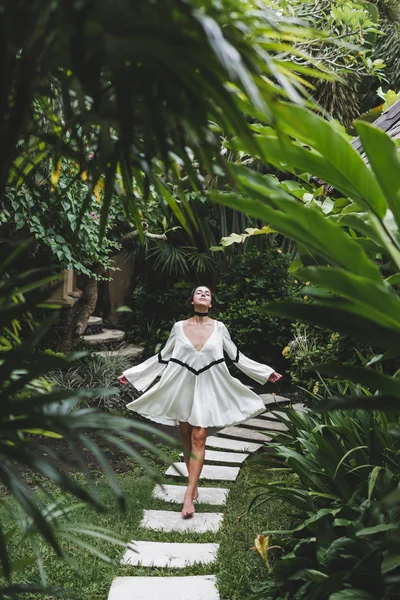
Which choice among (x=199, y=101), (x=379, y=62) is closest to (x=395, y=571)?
(x=199, y=101)

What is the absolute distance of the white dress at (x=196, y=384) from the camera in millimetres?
5609

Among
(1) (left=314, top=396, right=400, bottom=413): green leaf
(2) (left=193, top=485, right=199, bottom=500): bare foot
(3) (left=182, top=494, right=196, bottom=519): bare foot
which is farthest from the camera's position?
(2) (left=193, top=485, right=199, bottom=500): bare foot

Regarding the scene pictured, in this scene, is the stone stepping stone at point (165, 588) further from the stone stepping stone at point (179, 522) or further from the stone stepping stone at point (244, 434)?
the stone stepping stone at point (244, 434)

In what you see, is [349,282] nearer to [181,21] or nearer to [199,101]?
[199,101]

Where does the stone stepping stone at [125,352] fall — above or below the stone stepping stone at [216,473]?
above

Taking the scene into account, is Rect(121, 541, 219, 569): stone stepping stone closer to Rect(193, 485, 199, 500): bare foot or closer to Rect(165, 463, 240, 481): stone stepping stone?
Rect(193, 485, 199, 500): bare foot

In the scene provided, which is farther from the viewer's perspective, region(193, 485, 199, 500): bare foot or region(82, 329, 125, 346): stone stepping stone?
region(82, 329, 125, 346): stone stepping stone

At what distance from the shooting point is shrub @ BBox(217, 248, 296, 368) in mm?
10109

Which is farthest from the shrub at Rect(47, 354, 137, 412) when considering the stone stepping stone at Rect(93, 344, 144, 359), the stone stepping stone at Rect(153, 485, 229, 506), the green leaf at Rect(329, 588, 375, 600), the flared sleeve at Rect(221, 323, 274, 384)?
the green leaf at Rect(329, 588, 375, 600)

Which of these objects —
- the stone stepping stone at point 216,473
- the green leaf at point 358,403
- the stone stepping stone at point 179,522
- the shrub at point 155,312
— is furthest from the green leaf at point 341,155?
the shrub at point 155,312

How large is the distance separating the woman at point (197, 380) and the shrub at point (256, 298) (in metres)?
4.11

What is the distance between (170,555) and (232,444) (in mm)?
3061

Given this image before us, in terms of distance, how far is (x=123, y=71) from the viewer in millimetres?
1014

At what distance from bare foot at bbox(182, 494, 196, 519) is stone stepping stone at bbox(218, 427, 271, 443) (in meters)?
2.44
